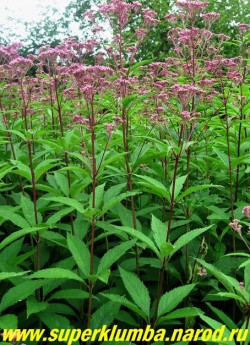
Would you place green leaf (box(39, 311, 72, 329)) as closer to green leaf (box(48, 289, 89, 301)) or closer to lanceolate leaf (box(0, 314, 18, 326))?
green leaf (box(48, 289, 89, 301))

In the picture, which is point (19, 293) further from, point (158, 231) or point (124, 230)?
point (158, 231)

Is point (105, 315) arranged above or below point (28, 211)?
below

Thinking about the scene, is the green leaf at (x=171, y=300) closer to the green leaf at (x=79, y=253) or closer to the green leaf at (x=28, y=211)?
the green leaf at (x=79, y=253)

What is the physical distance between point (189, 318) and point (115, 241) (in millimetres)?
1116

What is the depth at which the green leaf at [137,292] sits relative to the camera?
2.89m

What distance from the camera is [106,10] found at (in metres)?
4.39

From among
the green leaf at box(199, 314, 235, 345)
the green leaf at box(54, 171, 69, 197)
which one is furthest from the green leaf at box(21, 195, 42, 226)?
the green leaf at box(199, 314, 235, 345)

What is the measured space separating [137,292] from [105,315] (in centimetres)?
26

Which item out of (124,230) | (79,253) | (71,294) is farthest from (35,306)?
(124,230)

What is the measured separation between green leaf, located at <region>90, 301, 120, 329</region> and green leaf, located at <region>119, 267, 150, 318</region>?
150 millimetres

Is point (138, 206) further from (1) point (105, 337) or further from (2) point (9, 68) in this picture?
(2) point (9, 68)

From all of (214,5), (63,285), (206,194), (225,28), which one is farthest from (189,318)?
(214,5)

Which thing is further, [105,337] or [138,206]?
[138,206]

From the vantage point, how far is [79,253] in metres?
3.03
